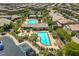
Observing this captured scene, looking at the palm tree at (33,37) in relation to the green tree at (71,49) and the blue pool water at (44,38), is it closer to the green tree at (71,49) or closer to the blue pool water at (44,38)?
the blue pool water at (44,38)

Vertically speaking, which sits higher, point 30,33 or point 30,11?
point 30,11

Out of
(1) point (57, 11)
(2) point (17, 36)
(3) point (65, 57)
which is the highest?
(1) point (57, 11)

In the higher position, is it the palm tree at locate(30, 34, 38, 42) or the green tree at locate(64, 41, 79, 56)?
the palm tree at locate(30, 34, 38, 42)

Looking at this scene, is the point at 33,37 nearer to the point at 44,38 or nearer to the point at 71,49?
the point at 44,38

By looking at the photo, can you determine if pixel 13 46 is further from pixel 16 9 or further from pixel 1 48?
pixel 16 9

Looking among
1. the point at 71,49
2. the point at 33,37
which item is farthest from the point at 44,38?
the point at 71,49

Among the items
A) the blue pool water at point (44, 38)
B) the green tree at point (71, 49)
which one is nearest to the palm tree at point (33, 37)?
the blue pool water at point (44, 38)

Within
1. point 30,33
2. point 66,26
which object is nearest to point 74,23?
point 66,26

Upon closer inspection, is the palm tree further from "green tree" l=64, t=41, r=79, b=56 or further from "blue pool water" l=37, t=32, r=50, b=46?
"green tree" l=64, t=41, r=79, b=56

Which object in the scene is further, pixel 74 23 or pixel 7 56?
pixel 74 23

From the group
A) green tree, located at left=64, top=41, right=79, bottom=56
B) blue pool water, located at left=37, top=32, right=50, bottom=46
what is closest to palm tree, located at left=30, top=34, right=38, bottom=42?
blue pool water, located at left=37, top=32, right=50, bottom=46

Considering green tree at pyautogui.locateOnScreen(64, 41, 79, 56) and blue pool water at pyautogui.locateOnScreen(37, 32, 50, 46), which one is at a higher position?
blue pool water at pyautogui.locateOnScreen(37, 32, 50, 46)
